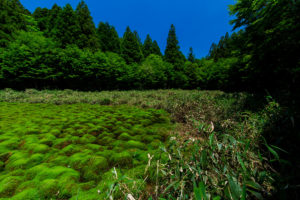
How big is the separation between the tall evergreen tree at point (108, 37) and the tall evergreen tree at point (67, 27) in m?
8.48

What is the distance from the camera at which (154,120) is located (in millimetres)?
4910

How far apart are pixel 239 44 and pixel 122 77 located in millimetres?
15586

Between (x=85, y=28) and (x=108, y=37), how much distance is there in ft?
29.8

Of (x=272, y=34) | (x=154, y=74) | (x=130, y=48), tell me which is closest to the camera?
(x=272, y=34)

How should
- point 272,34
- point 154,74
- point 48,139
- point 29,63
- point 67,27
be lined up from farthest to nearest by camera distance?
point 154,74 → point 67,27 → point 29,63 → point 272,34 → point 48,139

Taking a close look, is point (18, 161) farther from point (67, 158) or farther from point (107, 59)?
point (107, 59)

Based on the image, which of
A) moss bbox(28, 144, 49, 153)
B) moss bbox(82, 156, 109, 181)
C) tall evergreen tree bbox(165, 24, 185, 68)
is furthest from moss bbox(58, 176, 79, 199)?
tall evergreen tree bbox(165, 24, 185, 68)

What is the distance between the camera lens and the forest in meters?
1.03

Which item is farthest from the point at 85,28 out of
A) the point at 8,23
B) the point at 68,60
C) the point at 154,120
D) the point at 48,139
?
the point at 48,139

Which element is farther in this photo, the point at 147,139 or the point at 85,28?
the point at 85,28

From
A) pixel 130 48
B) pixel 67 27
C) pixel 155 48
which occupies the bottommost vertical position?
pixel 67 27

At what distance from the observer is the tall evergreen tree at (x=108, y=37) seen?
2680cm

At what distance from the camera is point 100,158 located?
7.20 feet

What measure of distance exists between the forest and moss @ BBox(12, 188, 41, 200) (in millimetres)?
12
